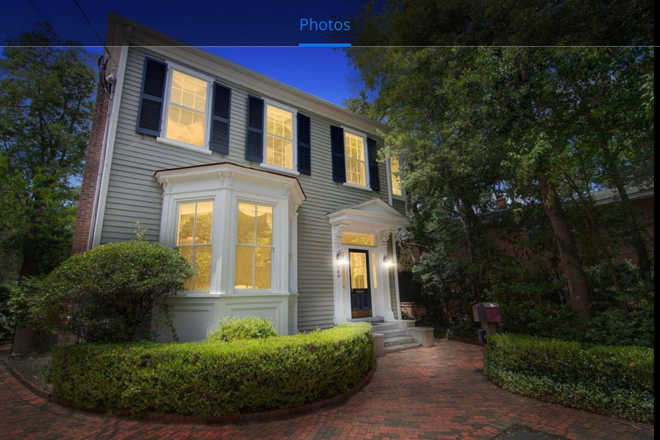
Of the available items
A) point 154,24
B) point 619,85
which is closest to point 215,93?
point 154,24

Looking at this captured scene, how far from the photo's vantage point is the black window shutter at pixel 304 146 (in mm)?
8328

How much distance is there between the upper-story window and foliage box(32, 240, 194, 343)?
3.99 meters

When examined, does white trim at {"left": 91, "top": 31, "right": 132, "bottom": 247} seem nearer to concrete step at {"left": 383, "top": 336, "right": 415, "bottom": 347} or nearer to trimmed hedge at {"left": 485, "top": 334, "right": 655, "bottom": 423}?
concrete step at {"left": 383, "top": 336, "right": 415, "bottom": 347}

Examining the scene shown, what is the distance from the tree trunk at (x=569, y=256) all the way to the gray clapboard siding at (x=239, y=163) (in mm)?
4352

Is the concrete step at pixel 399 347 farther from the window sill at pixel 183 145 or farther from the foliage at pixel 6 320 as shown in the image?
the foliage at pixel 6 320

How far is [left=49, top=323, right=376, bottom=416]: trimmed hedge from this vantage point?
3.76 meters

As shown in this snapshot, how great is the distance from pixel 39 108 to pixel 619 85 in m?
16.0

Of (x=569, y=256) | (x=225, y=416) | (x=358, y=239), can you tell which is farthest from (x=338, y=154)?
(x=225, y=416)

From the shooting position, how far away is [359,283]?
864 centimetres

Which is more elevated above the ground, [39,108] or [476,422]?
[39,108]

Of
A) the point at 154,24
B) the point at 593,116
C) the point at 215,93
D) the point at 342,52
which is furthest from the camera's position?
the point at 215,93

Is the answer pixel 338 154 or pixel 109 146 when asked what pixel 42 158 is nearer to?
pixel 109 146

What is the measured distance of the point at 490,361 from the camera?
526 cm

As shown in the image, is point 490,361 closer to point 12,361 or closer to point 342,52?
point 342,52
